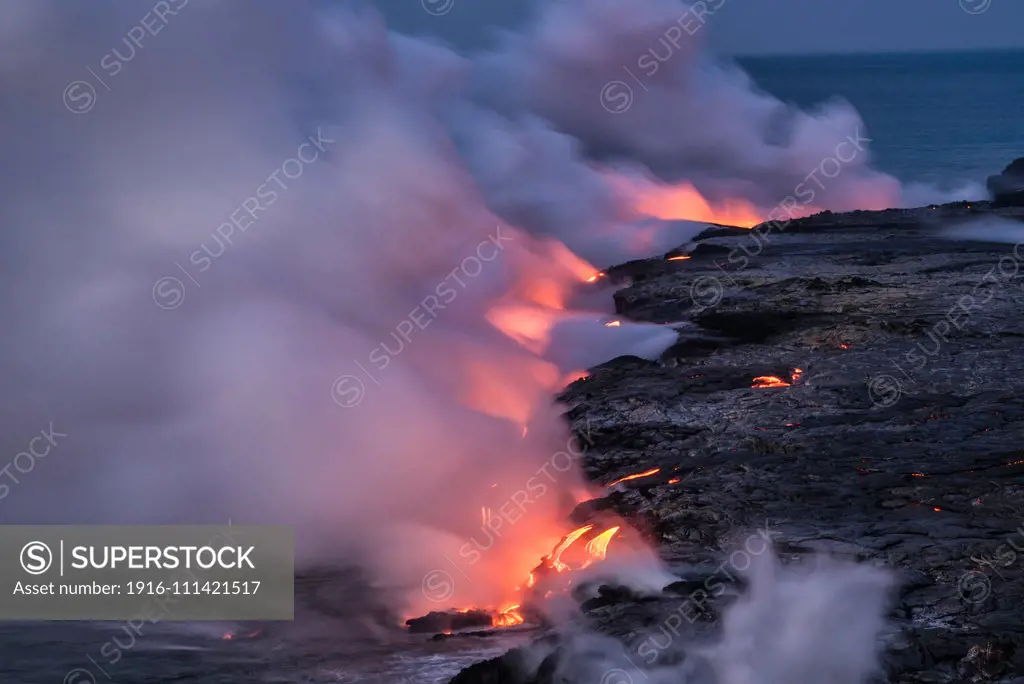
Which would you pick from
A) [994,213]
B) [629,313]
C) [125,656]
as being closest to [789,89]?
[994,213]

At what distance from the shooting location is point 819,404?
11.7m

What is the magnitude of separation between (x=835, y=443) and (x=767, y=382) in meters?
1.98

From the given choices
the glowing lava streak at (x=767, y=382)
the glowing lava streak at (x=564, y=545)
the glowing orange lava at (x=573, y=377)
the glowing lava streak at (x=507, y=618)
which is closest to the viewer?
the glowing lava streak at (x=507, y=618)

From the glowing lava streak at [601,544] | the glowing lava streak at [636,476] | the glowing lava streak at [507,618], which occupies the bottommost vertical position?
the glowing lava streak at [507,618]

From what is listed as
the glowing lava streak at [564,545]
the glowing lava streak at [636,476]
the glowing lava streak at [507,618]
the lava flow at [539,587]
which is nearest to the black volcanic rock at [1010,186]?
the glowing lava streak at [636,476]

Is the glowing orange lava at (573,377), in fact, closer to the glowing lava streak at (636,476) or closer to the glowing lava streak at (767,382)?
the glowing lava streak at (767,382)

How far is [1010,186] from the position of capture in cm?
3117

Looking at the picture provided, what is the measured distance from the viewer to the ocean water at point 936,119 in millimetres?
58812

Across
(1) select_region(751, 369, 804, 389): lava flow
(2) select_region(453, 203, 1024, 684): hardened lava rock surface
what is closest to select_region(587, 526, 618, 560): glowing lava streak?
(2) select_region(453, 203, 1024, 684): hardened lava rock surface

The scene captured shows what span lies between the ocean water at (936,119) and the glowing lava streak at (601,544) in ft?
133

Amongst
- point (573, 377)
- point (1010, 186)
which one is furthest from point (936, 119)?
point (573, 377)

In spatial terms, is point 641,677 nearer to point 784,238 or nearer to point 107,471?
point 107,471

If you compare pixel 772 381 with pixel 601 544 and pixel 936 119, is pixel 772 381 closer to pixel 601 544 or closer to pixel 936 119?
pixel 601 544

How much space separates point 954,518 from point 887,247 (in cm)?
1267
